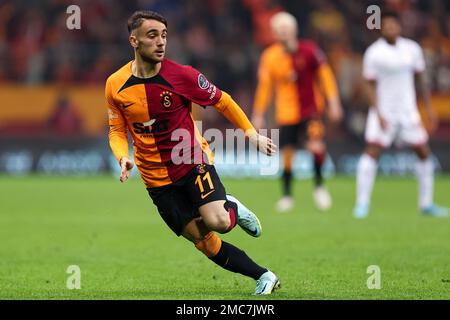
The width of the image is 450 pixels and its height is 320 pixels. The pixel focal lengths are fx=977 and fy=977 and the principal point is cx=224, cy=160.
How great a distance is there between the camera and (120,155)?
6785mm

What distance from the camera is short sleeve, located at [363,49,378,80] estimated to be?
1198 centimetres

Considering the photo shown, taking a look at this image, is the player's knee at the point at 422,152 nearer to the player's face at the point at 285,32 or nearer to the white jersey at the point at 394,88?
the white jersey at the point at 394,88

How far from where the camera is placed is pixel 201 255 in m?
9.10

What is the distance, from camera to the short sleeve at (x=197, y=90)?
6.81 meters

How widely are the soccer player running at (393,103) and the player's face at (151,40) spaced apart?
5.62 metres

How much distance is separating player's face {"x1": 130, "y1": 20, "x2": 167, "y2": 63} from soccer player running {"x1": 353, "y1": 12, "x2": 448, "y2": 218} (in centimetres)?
562

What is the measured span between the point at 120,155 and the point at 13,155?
1279 centimetres

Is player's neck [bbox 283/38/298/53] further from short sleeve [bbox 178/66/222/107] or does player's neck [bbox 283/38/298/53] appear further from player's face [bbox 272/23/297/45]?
short sleeve [bbox 178/66/222/107]

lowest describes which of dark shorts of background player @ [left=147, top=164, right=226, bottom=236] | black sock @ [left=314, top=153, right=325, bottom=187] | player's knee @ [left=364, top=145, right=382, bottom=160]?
black sock @ [left=314, top=153, right=325, bottom=187]

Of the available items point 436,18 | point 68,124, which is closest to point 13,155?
point 68,124

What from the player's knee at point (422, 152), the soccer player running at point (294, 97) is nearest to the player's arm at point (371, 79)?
the player's knee at point (422, 152)

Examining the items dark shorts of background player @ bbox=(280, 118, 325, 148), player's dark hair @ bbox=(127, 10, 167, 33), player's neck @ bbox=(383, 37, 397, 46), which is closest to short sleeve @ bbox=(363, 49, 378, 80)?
player's neck @ bbox=(383, 37, 397, 46)

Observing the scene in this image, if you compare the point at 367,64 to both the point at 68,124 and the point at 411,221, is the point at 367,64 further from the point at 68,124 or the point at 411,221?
the point at 68,124

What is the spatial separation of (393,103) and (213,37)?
843 centimetres
